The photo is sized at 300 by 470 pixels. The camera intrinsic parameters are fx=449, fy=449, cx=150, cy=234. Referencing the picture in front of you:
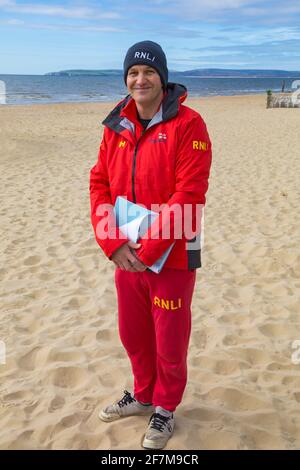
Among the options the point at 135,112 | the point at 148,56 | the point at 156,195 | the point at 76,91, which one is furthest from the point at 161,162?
the point at 76,91

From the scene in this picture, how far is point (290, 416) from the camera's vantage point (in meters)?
2.74

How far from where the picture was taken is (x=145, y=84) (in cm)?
214

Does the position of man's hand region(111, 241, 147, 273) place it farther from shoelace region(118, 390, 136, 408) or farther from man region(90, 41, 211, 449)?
shoelace region(118, 390, 136, 408)

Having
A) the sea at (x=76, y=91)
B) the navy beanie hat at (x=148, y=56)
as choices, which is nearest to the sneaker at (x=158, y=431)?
the navy beanie hat at (x=148, y=56)

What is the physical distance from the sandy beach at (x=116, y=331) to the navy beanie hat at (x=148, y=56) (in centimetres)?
198

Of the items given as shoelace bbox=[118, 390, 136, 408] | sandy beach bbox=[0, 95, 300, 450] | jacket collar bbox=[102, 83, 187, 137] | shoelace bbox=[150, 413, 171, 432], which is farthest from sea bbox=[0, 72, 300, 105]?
shoelace bbox=[150, 413, 171, 432]

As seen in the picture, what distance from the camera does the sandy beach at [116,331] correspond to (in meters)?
2.65

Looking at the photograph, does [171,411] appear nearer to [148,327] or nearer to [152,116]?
[148,327]

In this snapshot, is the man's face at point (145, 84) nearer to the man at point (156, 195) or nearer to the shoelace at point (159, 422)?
the man at point (156, 195)

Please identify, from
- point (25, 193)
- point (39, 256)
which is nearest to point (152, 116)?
point (39, 256)

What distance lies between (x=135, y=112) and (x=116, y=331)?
2023mm

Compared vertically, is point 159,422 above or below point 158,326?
below

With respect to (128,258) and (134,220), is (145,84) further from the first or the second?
(128,258)

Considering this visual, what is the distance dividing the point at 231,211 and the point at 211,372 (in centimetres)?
391
